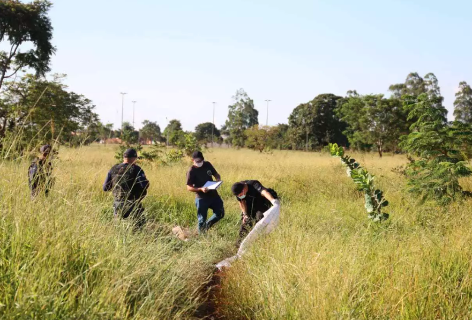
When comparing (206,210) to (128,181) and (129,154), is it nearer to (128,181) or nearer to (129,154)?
(128,181)

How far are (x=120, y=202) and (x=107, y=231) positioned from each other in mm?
1472

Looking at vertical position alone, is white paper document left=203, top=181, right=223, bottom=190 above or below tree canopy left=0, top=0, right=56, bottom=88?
below

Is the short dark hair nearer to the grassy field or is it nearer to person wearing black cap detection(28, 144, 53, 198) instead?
the grassy field

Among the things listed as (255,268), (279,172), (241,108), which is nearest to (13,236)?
(255,268)

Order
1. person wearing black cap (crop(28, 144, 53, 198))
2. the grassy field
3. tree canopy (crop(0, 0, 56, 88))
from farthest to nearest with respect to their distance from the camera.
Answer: tree canopy (crop(0, 0, 56, 88)) → person wearing black cap (crop(28, 144, 53, 198)) → the grassy field

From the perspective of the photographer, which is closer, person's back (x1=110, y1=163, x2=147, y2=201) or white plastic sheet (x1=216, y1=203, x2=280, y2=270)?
white plastic sheet (x1=216, y1=203, x2=280, y2=270)

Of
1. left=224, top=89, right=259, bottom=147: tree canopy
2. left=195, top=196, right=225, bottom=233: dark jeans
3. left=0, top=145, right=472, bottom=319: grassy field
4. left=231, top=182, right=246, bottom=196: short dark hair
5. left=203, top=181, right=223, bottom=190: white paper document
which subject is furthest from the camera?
left=224, top=89, right=259, bottom=147: tree canopy

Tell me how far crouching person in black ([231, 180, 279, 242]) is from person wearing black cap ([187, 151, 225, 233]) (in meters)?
1.16

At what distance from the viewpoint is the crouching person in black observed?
553 cm

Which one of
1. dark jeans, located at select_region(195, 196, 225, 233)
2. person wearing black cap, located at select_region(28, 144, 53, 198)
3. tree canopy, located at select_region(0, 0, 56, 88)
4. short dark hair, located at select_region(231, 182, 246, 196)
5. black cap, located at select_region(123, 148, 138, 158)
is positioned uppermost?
tree canopy, located at select_region(0, 0, 56, 88)

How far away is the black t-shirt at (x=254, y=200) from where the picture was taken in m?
5.72

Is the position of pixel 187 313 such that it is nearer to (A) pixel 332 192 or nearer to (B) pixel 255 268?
(B) pixel 255 268

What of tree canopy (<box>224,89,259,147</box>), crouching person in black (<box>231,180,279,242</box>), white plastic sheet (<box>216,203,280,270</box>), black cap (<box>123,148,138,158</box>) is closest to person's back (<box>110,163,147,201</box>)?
black cap (<box>123,148,138,158</box>)

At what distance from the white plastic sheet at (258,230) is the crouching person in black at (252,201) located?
235 millimetres
